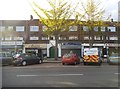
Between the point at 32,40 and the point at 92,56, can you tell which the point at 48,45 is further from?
the point at 92,56

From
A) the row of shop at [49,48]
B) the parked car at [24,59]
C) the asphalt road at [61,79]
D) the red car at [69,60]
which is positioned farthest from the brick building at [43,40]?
the asphalt road at [61,79]

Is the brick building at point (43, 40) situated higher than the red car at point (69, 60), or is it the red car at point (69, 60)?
the brick building at point (43, 40)

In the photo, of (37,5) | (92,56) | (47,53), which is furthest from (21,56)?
(47,53)

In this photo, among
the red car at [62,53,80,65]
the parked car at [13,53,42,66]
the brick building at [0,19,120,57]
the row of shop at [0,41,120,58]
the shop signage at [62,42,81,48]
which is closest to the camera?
the parked car at [13,53,42,66]

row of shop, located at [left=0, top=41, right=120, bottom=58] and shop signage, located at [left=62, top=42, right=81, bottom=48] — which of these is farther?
shop signage, located at [left=62, top=42, right=81, bottom=48]

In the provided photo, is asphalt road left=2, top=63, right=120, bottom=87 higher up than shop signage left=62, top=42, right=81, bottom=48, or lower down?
lower down

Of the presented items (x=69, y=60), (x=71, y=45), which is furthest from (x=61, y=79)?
(x=71, y=45)

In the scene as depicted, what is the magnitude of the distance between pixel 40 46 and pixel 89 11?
2144cm

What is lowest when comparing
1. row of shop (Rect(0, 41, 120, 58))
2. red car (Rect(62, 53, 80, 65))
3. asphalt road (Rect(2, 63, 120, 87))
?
asphalt road (Rect(2, 63, 120, 87))

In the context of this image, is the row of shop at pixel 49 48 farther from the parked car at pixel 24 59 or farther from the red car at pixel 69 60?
the red car at pixel 69 60

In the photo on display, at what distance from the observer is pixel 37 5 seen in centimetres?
3616

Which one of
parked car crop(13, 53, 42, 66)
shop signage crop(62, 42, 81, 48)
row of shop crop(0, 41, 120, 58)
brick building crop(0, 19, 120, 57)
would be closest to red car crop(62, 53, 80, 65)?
parked car crop(13, 53, 42, 66)

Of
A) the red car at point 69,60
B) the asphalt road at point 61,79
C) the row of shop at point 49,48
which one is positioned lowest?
the asphalt road at point 61,79

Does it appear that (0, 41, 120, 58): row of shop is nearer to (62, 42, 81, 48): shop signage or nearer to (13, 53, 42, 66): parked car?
(62, 42, 81, 48): shop signage
